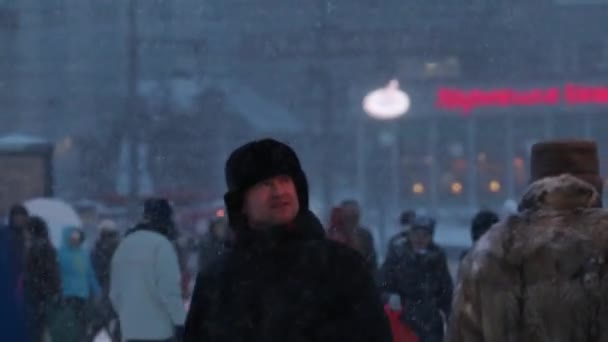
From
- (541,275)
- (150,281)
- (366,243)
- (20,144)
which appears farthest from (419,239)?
(20,144)

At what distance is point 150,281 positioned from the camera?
616 centimetres

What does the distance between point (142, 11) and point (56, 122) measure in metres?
5.88

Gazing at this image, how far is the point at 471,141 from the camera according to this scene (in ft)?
108

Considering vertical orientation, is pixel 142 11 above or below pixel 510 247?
above

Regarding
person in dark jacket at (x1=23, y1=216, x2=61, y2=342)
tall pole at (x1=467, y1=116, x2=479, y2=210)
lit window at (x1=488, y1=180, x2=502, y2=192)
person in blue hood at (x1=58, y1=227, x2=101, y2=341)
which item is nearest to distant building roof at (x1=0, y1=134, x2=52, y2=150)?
person in blue hood at (x1=58, y1=227, x2=101, y2=341)

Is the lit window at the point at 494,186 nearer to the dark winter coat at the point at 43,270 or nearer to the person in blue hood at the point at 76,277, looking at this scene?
the person in blue hood at the point at 76,277

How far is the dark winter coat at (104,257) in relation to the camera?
382 inches

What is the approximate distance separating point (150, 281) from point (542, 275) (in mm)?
3399

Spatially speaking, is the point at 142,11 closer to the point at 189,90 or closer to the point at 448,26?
the point at 189,90

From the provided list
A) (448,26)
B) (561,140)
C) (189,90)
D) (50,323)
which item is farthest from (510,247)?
(189,90)

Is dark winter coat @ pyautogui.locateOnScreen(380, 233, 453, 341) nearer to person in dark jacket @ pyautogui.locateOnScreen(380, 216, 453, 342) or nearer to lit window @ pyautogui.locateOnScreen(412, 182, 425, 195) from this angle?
person in dark jacket @ pyautogui.locateOnScreen(380, 216, 453, 342)

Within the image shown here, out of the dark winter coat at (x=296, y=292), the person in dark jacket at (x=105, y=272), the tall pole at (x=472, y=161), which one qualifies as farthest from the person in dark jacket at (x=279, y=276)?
the tall pole at (x=472, y=161)

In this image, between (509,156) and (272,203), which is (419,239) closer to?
(272,203)

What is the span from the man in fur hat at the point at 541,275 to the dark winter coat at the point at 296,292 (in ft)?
1.66
